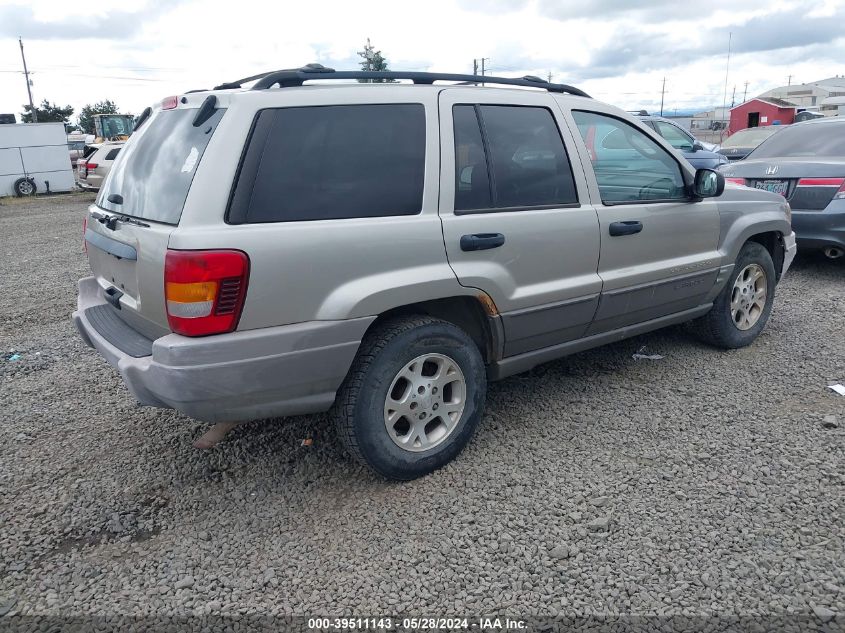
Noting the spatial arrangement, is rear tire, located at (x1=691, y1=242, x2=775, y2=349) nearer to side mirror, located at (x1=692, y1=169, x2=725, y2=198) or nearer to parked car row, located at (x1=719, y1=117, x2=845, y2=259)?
side mirror, located at (x1=692, y1=169, x2=725, y2=198)

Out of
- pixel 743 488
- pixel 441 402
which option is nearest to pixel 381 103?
pixel 441 402

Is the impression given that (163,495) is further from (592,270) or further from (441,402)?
(592,270)

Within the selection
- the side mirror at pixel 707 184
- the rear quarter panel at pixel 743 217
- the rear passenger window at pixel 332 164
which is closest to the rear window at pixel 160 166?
the rear passenger window at pixel 332 164

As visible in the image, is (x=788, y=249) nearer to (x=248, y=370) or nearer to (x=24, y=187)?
(x=248, y=370)

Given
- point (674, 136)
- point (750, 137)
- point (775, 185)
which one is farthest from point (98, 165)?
point (775, 185)

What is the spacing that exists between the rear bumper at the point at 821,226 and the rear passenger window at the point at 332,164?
5.24 metres

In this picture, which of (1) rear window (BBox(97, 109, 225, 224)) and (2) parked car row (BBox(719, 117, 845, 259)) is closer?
(1) rear window (BBox(97, 109, 225, 224))

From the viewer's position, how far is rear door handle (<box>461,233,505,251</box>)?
10.6 feet

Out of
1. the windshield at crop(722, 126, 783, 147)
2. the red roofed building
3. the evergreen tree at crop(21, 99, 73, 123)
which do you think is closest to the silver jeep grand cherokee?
→ the windshield at crop(722, 126, 783, 147)

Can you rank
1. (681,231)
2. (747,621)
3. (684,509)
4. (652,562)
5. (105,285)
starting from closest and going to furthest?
(747,621), (652,562), (684,509), (105,285), (681,231)

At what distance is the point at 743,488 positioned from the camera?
10.4 ft

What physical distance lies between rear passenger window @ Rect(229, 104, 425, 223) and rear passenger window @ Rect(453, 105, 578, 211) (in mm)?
261

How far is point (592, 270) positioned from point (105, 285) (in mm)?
2649

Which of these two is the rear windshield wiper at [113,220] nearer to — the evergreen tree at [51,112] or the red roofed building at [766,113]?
the red roofed building at [766,113]
